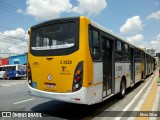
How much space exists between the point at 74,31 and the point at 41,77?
1.97 meters

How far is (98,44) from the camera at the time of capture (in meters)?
7.36

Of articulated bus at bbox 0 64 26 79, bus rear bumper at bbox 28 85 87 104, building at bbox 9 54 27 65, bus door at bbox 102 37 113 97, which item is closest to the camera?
bus rear bumper at bbox 28 85 87 104

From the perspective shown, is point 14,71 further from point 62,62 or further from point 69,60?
point 69,60

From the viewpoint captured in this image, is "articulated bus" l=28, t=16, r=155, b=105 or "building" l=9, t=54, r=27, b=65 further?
"building" l=9, t=54, r=27, b=65

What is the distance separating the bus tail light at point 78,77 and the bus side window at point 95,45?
0.71 meters

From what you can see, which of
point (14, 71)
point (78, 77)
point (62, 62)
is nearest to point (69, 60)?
point (62, 62)

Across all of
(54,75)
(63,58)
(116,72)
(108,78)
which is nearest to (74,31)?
(63,58)

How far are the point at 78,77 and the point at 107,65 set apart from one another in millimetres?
2548

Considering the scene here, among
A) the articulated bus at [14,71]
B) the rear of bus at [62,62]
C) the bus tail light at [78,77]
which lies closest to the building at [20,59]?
the articulated bus at [14,71]

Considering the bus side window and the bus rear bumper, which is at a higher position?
the bus side window

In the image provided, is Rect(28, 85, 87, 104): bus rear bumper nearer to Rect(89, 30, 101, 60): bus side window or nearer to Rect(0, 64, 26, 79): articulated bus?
Rect(89, 30, 101, 60): bus side window

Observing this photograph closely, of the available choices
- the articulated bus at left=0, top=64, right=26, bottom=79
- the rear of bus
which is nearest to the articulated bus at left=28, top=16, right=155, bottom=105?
the rear of bus

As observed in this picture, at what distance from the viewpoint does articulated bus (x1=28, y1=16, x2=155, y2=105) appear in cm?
644

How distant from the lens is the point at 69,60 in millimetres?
6582
